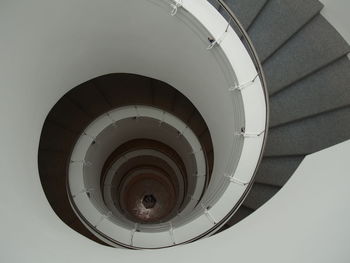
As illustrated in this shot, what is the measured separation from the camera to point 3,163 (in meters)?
2.85

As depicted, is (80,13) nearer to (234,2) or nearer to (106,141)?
(234,2)

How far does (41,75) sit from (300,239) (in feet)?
10.3

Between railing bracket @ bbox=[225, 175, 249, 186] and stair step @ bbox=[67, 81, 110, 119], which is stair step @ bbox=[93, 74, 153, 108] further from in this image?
railing bracket @ bbox=[225, 175, 249, 186]

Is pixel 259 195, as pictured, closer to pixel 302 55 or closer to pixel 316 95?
pixel 316 95

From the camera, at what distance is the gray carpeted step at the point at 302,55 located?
12.7ft

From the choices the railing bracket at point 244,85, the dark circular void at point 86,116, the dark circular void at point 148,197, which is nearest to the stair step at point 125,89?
the dark circular void at point 86,116

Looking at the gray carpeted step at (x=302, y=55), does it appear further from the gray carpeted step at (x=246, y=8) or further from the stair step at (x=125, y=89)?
the stair step at (x=125, y=89)

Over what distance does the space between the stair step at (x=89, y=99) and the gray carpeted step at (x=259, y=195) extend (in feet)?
10.3

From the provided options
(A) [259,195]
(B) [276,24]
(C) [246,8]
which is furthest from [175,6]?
(A) [259,195]

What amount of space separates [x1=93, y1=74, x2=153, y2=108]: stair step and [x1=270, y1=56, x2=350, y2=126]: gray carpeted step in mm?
2548

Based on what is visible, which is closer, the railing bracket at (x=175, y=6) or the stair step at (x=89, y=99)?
the railing bracket at (x=175, y=6)

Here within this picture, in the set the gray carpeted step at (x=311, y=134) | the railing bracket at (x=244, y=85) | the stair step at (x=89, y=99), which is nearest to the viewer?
the railing bracket at (x=244, y=85)

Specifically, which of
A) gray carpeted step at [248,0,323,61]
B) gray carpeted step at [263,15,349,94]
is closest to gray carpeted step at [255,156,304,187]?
gray carpeted step at [263,15,349,94]

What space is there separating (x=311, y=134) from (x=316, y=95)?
50 cm
